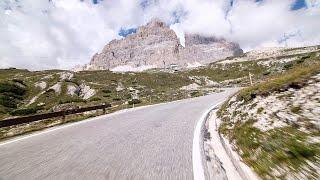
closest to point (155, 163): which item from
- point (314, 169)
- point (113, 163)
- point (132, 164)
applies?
point (132, 164)

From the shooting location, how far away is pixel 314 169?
4.47 m

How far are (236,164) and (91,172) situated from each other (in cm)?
276

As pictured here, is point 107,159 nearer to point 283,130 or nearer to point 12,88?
point 283,130

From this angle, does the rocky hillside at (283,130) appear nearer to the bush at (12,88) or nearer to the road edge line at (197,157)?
the road edge line at (197,157)

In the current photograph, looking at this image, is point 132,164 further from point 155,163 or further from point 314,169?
point 314,169

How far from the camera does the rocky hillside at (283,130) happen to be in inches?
195

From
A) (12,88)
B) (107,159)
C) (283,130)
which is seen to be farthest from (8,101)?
(283,130)

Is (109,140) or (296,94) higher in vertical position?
(296,94)

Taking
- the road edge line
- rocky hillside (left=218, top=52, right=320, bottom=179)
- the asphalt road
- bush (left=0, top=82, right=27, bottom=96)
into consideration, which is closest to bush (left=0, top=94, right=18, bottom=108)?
bush (left=0, top=82, right=27, bottom=96)

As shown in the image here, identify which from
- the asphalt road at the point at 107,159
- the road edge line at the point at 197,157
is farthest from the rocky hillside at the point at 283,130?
the asphalt road at the point at 107,159

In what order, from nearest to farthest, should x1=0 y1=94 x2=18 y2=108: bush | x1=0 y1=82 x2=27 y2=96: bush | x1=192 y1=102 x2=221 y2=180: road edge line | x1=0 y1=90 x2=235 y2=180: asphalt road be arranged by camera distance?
x1=192 y1=102 x2=221 y2=180: road edge line, x1=0 y1=90 x2=235 y2=180: asphalt road, x1=0 y1=94 x2=18 y2=108: bush, x1=0 y1=82 x2=27 y2=96: bush

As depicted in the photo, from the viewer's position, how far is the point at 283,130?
6605 mm

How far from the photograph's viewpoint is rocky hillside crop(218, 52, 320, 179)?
4.95 meters

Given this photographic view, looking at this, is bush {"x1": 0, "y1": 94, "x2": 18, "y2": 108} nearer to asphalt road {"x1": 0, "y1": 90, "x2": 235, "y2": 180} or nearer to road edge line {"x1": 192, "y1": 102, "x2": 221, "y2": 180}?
asphalt road {"x1": 0, "y1": 90, "x2": 235, "y2": 180}
